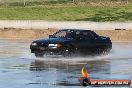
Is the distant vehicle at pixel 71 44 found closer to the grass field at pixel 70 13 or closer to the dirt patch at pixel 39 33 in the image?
the dirt patch at pixel 39 33

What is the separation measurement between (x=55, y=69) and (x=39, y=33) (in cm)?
2819

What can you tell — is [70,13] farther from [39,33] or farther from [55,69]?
[55,69]

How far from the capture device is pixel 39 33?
168ft

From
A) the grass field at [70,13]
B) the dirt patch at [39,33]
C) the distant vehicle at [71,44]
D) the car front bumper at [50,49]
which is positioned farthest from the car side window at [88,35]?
the grass field at [70,13]

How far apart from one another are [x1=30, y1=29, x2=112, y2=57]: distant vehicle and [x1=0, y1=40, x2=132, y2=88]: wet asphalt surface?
1.18 feet

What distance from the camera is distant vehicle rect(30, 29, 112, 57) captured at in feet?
93.2

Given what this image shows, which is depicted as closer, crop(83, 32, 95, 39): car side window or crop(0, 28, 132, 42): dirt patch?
crop(83, 32, 95, 39): car side window

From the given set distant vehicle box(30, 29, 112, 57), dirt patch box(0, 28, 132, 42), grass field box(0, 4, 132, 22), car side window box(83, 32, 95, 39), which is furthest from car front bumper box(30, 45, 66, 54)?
grass field box(0, 4, 132, 22)

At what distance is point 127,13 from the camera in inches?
2662

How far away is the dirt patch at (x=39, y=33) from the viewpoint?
165 feet

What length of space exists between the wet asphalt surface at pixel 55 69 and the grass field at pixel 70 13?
3165 cm

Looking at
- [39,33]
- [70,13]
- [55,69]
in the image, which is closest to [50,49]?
[55,69]

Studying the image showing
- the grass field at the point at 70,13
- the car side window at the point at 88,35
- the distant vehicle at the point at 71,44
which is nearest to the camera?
the distant vehicle at the point at 71,44

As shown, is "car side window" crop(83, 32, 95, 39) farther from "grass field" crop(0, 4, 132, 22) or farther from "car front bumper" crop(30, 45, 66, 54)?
"grass field" crop(0, 4, 132, 22)
